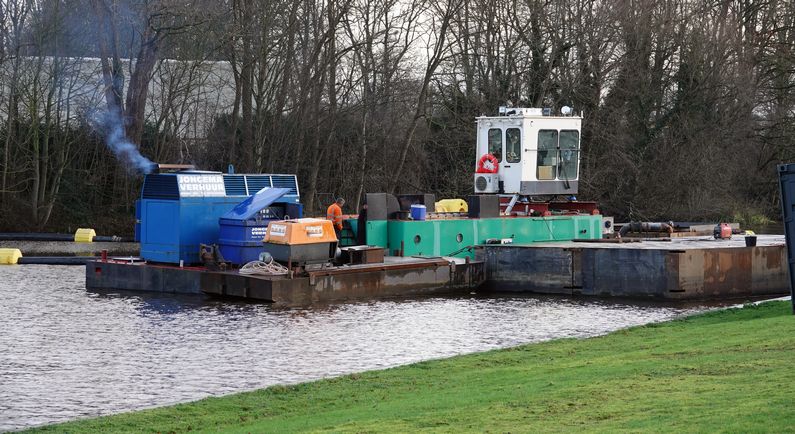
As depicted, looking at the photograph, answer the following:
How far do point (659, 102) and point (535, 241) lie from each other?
23.1m

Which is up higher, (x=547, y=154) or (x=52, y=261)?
(x=547, y=154)

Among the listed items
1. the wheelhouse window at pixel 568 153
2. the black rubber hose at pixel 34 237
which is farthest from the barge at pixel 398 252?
the black rubber hose at pixel 34 237

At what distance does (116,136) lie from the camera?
1703 inches

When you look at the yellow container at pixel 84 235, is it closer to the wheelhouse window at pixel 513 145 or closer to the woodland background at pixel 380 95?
the woodland background at pixel 380 95

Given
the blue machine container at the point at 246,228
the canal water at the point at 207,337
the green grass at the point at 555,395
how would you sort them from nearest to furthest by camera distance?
the green grass at the point at 555,395 < the canal water at the point at 207,337 < the blue machine container at the point at 246,228

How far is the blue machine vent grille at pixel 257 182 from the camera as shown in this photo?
1083 inches

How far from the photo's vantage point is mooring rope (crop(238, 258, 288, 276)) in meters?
24.8

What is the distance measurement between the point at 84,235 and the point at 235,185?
1485cm

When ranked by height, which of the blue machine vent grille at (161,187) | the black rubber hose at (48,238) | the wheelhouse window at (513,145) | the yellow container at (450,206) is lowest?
the black rubber hose at (48,238)

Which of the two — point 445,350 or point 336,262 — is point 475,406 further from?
point 336,262

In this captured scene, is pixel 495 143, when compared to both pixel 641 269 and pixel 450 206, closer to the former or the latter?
pixel 450 206

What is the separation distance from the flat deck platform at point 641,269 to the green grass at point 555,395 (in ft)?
33.9

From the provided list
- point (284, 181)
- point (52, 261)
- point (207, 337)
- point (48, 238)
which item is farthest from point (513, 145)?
point (48, 238)

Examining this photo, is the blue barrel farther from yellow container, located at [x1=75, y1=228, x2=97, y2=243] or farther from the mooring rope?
yellow container, located at [x1=75, y1=228, x2=97, y2=243]
